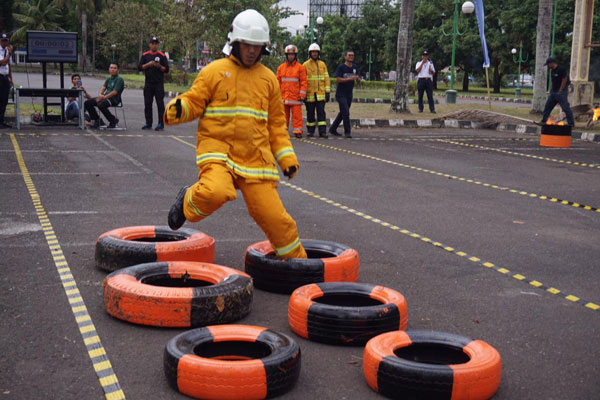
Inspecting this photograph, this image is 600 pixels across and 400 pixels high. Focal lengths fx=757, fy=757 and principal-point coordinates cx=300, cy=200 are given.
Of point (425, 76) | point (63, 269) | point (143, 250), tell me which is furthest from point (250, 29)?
point (425, 76)

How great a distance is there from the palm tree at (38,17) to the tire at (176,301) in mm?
73570

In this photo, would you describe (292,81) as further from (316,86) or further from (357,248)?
(357,248)

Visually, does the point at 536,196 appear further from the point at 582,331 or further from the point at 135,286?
the point at 135,286

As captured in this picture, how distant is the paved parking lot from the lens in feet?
13.4

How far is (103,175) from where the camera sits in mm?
11039

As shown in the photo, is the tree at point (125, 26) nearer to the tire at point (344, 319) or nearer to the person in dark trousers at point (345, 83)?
the person in dark trousers at point (345, 83)

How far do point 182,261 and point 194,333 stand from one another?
64.4 inches

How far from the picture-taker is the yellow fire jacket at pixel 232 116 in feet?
17.7

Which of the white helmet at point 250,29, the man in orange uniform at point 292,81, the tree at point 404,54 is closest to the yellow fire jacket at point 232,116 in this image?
the white helmet at point 250,29

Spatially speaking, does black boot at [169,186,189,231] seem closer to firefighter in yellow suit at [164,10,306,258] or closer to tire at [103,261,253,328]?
firefighter in yellow suit at [164,10,306,258]

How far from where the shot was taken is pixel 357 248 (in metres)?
6.95

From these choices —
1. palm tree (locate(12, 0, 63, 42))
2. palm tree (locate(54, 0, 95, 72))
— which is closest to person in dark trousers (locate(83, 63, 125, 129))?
palm tree (locate(54, 0, 95, 72))

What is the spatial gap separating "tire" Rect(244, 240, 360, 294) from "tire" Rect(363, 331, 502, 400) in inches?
54.2

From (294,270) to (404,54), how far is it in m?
19.1
